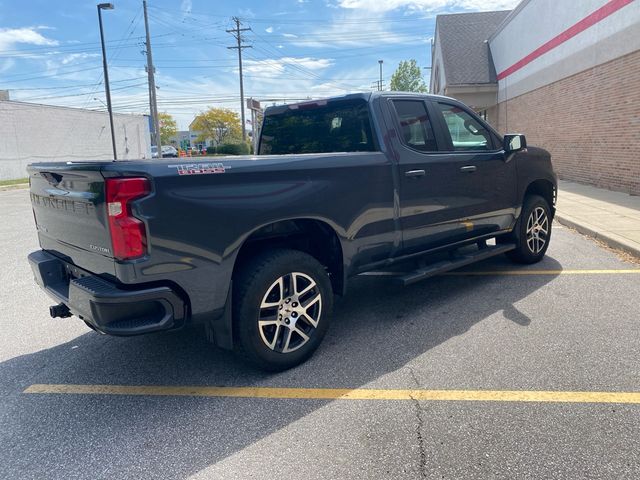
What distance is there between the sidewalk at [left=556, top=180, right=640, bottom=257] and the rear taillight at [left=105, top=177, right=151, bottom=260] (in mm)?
6288

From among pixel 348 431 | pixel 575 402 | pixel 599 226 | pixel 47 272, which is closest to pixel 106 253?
pixel 47 272

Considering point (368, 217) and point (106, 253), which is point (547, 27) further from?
point (106, 253)

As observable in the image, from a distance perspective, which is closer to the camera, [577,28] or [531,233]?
[531,233]

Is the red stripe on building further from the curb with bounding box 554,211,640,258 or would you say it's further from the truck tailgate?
the truck tailgate

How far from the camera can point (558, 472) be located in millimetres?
2350

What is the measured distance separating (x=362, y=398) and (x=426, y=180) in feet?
6.78

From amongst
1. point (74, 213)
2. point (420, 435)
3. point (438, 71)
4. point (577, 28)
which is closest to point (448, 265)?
point (420, 435)

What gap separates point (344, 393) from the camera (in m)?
3.17

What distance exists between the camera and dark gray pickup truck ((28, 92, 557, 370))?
2773 millimetres

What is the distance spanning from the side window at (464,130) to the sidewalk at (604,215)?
2964 millimetres

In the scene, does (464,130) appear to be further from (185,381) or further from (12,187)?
(12,187)

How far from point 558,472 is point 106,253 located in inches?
107

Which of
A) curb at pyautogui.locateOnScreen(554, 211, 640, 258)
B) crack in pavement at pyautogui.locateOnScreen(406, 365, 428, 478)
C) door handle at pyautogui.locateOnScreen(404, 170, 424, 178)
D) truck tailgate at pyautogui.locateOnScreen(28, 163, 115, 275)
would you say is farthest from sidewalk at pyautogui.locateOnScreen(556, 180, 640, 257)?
truck tailgate at pyautogui.locateOnScreen(28, 163, 115, 275)

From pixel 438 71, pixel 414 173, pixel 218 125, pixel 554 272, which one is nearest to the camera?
pixel 414 173
